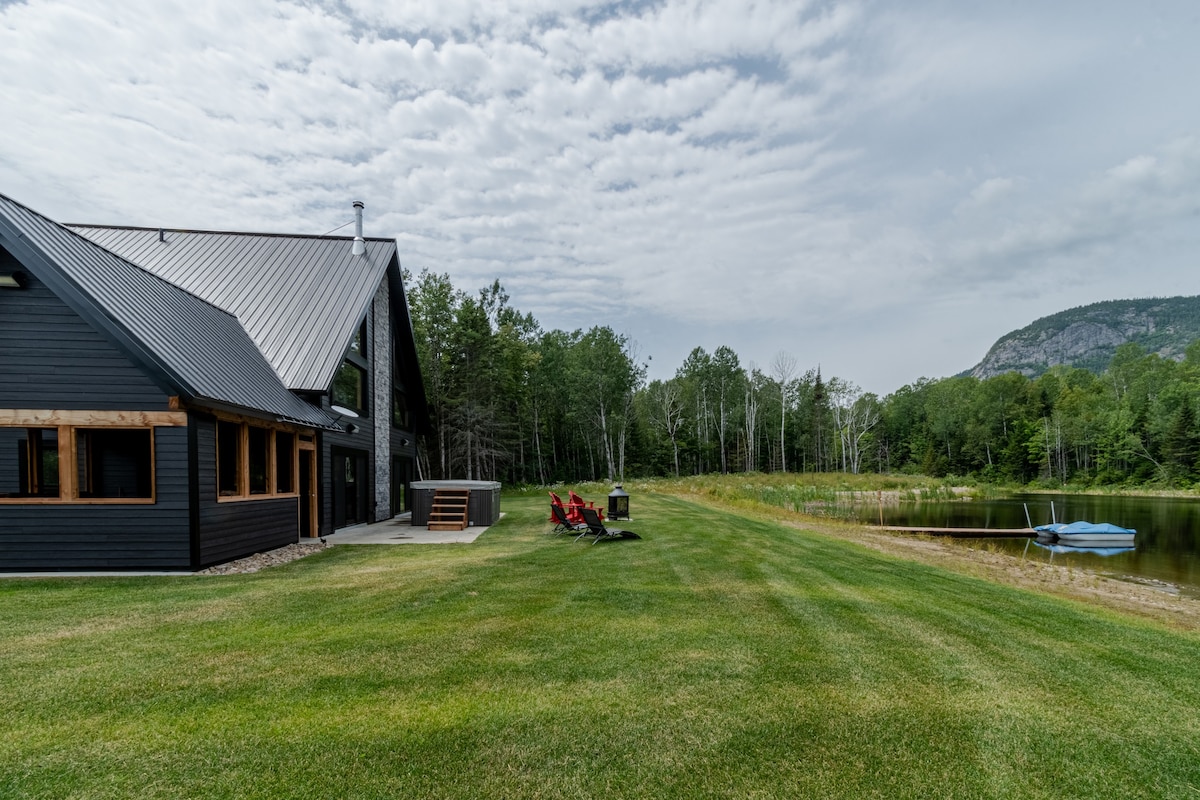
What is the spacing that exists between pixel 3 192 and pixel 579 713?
1009 centimetres

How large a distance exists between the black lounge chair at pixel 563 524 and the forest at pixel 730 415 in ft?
45.0

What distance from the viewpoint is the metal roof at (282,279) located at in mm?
11438

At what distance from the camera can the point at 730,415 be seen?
4812cm

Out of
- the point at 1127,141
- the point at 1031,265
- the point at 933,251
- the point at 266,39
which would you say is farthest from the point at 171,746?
the point at 1031,265

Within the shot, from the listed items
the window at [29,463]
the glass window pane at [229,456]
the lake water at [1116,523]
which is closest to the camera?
the window at [29,463]

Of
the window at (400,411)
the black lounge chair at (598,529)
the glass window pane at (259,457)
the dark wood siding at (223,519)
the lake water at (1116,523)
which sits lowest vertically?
the lake water at (1116,523)

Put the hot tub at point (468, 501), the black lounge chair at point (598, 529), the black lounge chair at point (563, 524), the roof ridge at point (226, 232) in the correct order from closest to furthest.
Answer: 1. the black lounge chair at point (598, 529)
2. the black lounge chair at point (563, 524)
3. the hot tub at point (468, 501)
4. the roof ridge at point (226, 232)

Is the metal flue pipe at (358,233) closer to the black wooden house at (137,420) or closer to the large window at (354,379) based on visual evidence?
the large window at (354,379)

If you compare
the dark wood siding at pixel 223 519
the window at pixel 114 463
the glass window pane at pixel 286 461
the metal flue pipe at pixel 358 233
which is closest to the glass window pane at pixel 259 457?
the dark wood siding at pixel 223 519

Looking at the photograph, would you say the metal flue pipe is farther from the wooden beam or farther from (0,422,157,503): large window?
the wooden beam

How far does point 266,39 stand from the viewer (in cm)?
982

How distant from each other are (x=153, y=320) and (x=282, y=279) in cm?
598

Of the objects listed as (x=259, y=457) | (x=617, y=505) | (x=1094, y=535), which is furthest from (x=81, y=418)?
(x=1094, y=535)

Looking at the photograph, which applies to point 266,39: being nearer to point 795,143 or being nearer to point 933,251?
point 795,143
